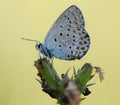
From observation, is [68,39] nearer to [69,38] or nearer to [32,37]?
[69,38]

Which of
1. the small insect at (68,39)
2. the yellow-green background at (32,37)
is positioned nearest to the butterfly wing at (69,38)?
the small insect at (68,39)

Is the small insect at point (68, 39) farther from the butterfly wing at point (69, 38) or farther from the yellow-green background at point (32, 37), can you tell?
the yellow-green background at point (32, 37)

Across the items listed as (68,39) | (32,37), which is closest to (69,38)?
(68,39)

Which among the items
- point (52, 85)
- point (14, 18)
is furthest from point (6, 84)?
point (52, 85)

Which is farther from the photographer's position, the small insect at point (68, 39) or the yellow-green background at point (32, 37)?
the yellow-green background at point (32, 37)

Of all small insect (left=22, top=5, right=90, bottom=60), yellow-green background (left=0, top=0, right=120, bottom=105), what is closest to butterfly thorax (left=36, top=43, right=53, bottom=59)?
small insect (left=22, top=5, right=90, bottom=60)

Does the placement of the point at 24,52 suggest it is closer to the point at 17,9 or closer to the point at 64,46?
the point at 17,9

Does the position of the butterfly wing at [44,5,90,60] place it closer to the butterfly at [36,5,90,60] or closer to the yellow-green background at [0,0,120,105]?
the butterfly at [36,5,90,60]

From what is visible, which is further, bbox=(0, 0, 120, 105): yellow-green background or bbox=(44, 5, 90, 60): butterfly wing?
bbox=(0, 0, 120, 105): yellow-green background
